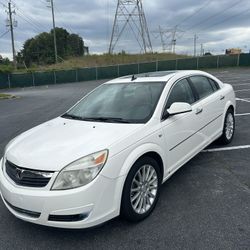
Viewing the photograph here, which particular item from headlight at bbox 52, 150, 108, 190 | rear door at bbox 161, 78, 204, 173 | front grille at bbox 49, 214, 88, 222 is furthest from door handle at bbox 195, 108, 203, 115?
front grille at bbox 49, 214, 88, 222

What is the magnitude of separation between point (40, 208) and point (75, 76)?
3814cm

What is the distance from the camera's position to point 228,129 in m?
5.56

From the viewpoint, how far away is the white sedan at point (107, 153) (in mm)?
2650

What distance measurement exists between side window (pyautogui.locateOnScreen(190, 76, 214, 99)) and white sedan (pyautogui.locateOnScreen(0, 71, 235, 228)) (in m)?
0.04

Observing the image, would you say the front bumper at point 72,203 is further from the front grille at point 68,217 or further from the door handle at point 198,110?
the door handle at point 198,110

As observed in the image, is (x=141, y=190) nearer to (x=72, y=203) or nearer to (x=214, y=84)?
(x=72, y=203)

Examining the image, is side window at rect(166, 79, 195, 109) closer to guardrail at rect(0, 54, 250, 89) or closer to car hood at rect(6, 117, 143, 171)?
car hood at rect(6, 117, 143, 171)

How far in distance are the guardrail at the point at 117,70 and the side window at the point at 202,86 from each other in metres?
35.3

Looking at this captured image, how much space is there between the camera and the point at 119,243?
281cm

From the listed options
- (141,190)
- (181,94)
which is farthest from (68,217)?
(181,94)

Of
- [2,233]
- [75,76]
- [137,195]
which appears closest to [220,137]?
[137,195]

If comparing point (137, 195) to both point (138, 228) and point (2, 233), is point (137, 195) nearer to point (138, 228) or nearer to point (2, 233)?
point (138, 228)

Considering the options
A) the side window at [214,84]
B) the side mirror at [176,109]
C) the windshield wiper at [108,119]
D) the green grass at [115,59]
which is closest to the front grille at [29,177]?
the windshield wiper at [108,119]

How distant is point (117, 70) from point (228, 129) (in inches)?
1403
